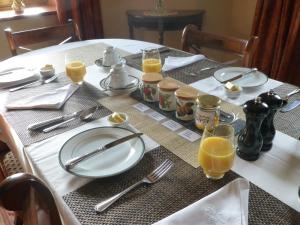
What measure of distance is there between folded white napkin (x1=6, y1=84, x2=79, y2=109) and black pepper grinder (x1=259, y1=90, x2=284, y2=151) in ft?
2.25

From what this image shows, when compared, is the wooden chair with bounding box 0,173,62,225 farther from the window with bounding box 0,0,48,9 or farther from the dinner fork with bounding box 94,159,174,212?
the window with bounding box 0,0,48,9

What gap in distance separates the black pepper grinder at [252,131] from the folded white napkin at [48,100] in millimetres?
646

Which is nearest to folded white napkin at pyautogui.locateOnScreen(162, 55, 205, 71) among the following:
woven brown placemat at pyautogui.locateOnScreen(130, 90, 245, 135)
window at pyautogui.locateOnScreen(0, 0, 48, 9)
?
woven brown placemat at pyautogui.locateOnScreen(130, 90, 245, 135)

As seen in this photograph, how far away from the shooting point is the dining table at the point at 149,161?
0.63 metres

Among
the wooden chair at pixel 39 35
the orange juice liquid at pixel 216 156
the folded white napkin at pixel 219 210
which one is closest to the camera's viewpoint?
the folded white napkin at pixel 219 210

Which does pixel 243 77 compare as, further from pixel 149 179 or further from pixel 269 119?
pixel 149 179

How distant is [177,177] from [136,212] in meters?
0.14

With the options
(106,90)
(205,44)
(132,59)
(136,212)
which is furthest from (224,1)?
(136,212)

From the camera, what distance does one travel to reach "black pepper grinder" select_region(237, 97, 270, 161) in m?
0.71

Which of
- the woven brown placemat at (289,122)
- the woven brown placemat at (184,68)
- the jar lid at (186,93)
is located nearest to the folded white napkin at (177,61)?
the woven brown placemat at (184,68)

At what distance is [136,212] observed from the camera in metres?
0.62

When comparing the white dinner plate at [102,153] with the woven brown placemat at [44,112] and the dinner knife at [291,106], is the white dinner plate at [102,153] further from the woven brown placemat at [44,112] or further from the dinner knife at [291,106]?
the dinner knife at [291,106]

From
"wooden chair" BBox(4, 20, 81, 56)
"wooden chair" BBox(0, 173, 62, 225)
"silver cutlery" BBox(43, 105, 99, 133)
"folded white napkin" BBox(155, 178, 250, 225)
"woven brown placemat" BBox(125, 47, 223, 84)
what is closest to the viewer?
"wooden chair" BBox(0, 173, 62, 225)

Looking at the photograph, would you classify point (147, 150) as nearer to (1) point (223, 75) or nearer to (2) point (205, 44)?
(1) point (223, 75)
